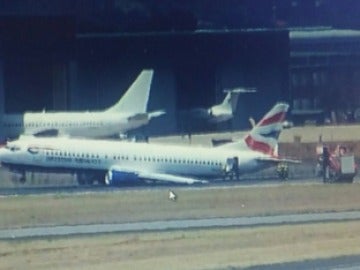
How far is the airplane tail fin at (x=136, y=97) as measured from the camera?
6391cm

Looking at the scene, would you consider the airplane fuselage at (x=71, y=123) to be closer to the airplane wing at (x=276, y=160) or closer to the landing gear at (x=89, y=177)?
the landing gear at (x=89, y=177)

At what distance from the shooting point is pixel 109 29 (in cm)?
6431

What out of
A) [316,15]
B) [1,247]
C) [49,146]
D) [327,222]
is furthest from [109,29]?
[1,247]

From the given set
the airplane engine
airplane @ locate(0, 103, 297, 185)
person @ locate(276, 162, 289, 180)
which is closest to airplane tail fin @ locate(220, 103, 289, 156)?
airplane @ locate(0, 103, 297, 185)

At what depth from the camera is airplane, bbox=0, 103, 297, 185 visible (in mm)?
49312

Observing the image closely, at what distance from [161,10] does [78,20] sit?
396cm

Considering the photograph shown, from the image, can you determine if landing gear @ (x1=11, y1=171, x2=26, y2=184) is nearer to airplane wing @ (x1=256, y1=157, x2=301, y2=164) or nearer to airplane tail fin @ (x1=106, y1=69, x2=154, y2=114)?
airplane wing @ (x1=256, y1=157, x2=301, y2=164)

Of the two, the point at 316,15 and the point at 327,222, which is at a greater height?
the point at 316,15

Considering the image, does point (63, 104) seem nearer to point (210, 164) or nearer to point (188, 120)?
point (188, 120)

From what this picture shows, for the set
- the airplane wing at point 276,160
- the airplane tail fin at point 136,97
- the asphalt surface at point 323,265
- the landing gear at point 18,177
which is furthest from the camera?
the airplane tail fin at point 136,97

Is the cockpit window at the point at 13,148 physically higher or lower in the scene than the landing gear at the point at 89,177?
higher

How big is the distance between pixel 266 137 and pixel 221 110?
12.3 metres

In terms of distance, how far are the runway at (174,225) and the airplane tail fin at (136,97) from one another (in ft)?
101

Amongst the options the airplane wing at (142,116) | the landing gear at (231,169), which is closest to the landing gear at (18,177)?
the landing gear at (231,169)
